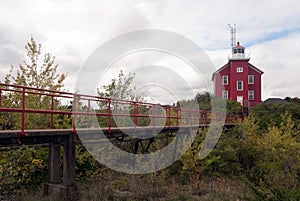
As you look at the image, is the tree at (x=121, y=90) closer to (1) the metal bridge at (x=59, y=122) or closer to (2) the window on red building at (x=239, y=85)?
(1) the metal bridge at (x=59, y=122)

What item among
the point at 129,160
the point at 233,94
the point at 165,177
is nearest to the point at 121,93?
the point at 129,160

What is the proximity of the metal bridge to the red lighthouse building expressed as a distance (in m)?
20.1

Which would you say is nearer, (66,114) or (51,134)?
(51,134)

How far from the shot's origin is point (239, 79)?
4081cm

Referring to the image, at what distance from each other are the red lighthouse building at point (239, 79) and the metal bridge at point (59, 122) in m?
20.1

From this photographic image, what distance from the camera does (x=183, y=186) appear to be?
15.5 m

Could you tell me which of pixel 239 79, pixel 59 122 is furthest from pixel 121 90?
pixel 239 79

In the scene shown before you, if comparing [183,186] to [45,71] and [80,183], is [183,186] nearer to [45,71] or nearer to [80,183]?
[80,183]

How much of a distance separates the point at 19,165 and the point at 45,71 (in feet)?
19.5

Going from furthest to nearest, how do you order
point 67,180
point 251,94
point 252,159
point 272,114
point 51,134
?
point 251,94
point 272,114
point 252,159
point 67,180
point 51,134

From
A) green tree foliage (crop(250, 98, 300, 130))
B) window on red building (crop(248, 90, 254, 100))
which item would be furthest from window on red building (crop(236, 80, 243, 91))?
green tree foliage (crop(250, 98, 300, 130))

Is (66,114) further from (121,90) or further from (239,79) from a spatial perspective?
(239,79)

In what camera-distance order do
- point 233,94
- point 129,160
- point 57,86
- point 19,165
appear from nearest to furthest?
point 19,165 < point 57,86 < point 129,160 < point 233,94

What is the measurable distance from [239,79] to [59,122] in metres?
30.3
